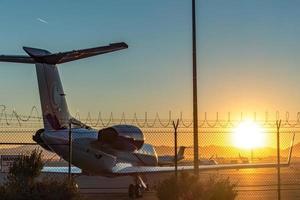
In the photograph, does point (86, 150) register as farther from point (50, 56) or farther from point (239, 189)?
point (239, 189)

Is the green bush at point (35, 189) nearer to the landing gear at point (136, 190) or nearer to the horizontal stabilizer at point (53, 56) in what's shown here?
the horizontal stabilizer at point (53, 56)

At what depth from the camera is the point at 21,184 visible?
599 inches

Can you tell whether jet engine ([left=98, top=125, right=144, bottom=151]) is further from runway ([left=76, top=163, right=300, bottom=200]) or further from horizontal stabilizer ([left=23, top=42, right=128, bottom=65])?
horizontal stabilizer ([left=23, top=42, right=128, bottom=65])

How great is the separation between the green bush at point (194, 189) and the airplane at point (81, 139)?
1152cm

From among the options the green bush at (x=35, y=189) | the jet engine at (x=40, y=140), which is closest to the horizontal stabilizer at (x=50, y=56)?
the jet engine at (x=40, y=140)

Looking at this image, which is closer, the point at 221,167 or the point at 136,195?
the point at 136,195

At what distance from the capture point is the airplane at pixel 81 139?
2850cm

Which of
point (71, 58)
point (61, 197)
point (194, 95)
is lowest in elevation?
point (61, 197)

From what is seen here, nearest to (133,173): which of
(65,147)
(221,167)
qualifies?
(65,147)

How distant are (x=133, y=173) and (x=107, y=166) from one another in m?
1.50

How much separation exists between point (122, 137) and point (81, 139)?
6.44 feet

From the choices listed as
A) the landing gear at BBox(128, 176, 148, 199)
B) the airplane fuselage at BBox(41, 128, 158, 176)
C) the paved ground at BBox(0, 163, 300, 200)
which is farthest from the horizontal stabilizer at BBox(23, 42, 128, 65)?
the landing gear at BBox(128, 176, 148, 199)

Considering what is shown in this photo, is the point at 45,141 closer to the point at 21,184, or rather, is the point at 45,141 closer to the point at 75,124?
the point at 75,124

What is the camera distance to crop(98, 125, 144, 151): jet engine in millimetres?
28281
